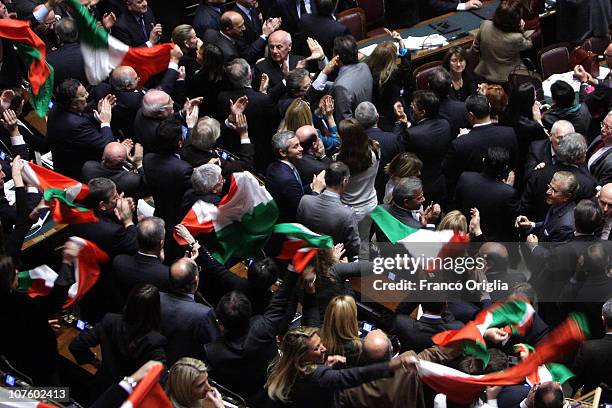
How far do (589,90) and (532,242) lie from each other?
2.82 metres

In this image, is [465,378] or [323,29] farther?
[323,29]

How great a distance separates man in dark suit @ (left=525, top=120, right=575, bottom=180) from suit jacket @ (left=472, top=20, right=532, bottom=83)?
1803 mm

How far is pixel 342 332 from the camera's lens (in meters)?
7.25

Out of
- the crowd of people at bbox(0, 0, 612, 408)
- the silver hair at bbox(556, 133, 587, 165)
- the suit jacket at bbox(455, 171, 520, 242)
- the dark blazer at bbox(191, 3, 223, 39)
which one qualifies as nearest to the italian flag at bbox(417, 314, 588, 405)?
the crowd of people at bbox(0, 0, 612, 408)

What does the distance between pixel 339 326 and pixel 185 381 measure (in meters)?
1.21

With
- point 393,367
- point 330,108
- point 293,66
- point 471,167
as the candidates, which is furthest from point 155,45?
point 393,367

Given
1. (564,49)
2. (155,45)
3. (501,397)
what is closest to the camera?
(501,397)

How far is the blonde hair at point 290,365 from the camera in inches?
267

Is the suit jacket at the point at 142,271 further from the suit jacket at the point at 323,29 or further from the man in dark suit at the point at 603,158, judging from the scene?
the suit jacket at the point at 323,29

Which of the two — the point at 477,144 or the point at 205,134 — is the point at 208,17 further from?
the point at 477,144

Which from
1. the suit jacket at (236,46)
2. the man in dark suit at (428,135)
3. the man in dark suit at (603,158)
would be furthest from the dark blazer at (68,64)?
the man in dark suit at (603,158)

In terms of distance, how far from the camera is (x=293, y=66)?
36.3ft

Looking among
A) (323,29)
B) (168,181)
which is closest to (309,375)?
(168,181)

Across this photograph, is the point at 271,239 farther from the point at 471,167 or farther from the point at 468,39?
the point at 468,39
